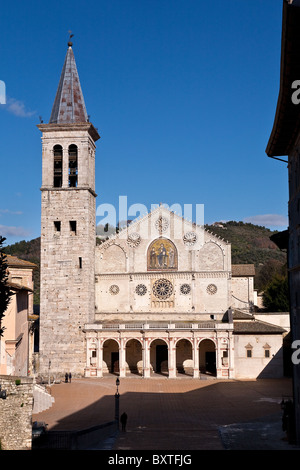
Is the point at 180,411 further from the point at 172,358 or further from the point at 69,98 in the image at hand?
the point at 69,98

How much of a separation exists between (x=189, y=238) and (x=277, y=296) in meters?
18.2

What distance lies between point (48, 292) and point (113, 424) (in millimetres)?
23633

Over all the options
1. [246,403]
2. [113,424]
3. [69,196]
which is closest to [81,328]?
[69,196]

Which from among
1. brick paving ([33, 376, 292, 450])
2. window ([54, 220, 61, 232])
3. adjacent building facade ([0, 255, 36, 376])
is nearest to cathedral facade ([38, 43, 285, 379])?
window ([54, 220, 61, 232])

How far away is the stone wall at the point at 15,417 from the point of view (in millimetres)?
22312

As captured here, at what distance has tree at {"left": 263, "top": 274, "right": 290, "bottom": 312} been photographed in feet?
204

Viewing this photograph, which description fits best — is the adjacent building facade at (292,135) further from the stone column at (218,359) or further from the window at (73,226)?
the window at (73,226)

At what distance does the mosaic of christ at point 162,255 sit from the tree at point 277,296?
58.1ft

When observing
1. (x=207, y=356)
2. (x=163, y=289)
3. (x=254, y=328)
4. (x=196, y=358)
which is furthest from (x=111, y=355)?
(x=254, y=328)

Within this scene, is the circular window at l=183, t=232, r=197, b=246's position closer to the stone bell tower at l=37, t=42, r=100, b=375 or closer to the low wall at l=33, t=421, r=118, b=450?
the stone bell tower at l=37, t=42, r=100, b=375

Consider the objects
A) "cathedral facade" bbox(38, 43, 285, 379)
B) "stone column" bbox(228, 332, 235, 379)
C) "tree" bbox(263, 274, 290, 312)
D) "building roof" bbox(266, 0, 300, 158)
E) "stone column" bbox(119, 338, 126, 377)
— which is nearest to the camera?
"building roof" bbox(266, 0, 300, 158)

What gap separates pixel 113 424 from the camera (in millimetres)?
26703

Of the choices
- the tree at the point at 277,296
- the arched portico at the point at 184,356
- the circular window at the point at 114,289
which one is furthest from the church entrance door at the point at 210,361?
the tree at the point at 277,296

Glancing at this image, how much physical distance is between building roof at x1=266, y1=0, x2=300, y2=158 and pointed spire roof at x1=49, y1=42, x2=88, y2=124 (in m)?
33.0
